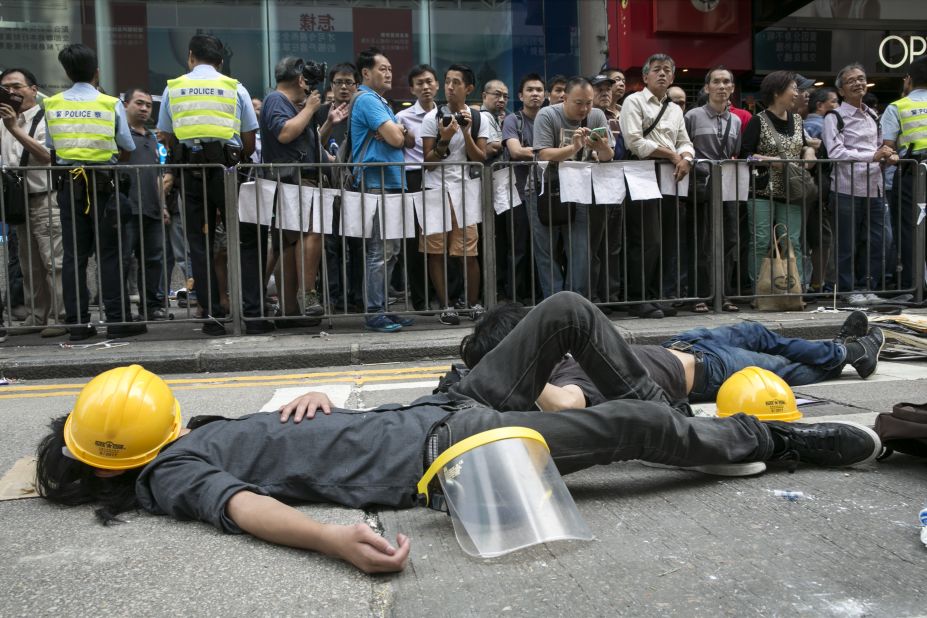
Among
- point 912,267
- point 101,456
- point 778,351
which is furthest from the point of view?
point 912,267

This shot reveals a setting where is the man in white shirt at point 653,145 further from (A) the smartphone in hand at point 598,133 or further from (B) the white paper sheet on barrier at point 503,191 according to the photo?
(B) the white paper sheet on barrier at point 503,191

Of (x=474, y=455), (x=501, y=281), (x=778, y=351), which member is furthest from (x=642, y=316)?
(x=474, y=455)

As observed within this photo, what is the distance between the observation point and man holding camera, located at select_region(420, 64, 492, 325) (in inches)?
284

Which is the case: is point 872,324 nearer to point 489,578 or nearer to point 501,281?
point 501,281

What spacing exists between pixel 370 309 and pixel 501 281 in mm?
1524

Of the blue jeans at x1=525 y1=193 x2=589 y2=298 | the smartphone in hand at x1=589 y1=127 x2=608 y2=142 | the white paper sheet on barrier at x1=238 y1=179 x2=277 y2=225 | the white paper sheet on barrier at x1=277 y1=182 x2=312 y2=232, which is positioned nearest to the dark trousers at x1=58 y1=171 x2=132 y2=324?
the white paper sheet on barrier at x1=238 y1=179 x2=277 y2=225

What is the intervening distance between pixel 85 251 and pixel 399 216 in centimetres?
248

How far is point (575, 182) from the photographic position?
724 cm

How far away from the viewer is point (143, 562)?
2486 mm

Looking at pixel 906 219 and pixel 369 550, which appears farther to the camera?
pixel 906 219

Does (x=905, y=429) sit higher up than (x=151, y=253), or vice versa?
(x=151, y=253)

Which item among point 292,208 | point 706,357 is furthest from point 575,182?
point 706,357

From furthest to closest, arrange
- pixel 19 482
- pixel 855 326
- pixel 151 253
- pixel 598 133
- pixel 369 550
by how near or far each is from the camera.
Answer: pixel 151 253 → pixel 598 133 → pixel 855 326 → pixel 19 482 → pixel 369 550

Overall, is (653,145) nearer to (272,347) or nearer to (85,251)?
(272,347)
